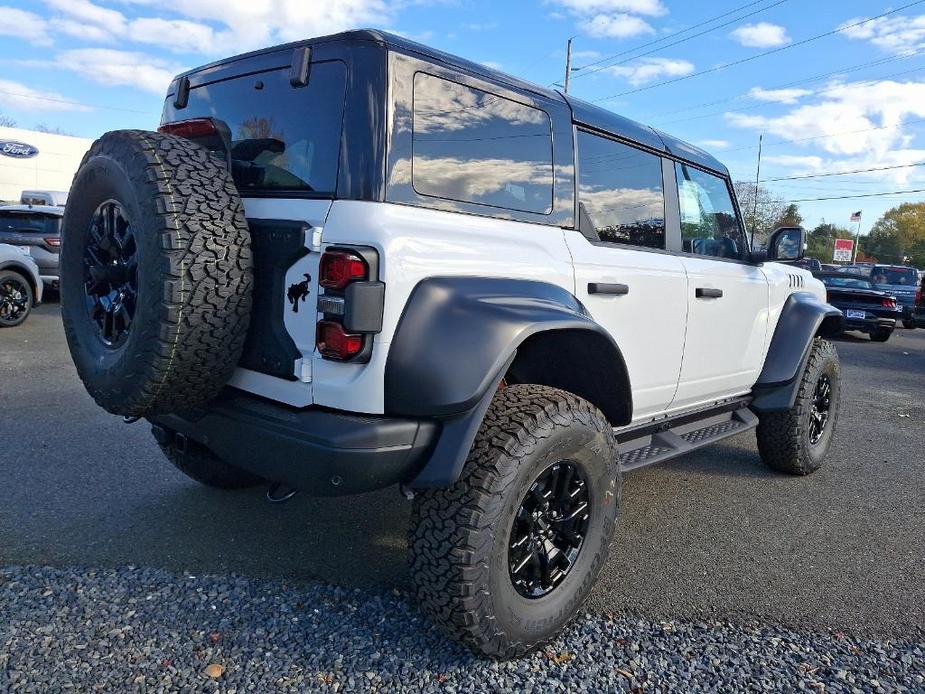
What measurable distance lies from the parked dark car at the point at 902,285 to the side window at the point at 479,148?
46.6ft

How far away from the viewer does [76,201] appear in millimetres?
2600

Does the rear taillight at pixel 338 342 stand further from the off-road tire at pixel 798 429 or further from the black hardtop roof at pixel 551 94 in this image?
the off-road tire at pixel 798 429

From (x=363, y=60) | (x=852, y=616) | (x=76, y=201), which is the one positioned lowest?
(x=852, y=616)

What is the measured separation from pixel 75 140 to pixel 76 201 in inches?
1571

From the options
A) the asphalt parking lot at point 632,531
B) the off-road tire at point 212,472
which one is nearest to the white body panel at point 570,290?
the asphalt parking lot at point 632,531

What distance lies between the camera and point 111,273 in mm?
2451

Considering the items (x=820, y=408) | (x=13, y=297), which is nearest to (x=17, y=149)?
(x=13, y=297)

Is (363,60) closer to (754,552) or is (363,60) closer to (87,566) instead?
(87,566)

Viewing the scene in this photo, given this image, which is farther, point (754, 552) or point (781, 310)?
point (781, 310)

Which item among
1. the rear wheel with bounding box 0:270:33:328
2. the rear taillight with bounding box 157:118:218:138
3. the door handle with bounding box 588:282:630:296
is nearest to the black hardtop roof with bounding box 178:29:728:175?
the rear taillight with bounding box 157:118:218:138

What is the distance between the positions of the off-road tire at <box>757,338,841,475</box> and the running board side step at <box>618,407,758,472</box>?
0.61 ft

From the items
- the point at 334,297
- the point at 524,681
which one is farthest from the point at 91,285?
the point at 524,681

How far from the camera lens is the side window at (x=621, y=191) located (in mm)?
3193

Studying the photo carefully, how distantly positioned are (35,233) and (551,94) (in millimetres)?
10786
